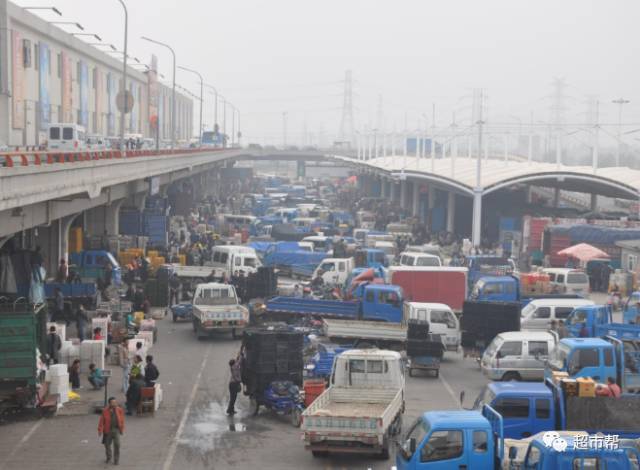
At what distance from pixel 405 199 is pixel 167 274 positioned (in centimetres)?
5877

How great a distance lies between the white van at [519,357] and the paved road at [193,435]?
64cm

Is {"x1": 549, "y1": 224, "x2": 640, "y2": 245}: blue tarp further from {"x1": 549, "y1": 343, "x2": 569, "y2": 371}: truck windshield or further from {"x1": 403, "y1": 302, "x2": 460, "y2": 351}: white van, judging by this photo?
{"x1": 549, "y1": 343, "x2": 569, "y2": 371}: truck windshield

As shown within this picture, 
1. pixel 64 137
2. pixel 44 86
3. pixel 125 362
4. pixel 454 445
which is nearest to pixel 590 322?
pixel 125 362

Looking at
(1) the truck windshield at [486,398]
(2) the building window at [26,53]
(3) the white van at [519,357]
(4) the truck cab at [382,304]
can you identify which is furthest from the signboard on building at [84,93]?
(1) the truck windshield at [486,398]

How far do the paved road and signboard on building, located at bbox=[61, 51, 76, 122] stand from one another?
4813 centimetres

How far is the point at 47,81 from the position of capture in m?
66.8

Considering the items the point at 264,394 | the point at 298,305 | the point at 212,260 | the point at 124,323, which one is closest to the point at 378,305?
the point at 298,305

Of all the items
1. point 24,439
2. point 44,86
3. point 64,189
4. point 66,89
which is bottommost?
point 24,439

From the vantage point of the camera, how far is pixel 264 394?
21.2m

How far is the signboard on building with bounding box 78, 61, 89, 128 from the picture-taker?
254ft

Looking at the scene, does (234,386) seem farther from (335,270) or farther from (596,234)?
(596,234)

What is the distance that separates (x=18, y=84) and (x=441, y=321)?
3584 cm

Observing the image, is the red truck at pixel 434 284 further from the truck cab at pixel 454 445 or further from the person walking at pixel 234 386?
the truck cab at pixel 454 445

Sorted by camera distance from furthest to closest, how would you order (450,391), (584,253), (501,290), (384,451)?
(584,253), (501,290), (450,391), (384,451)
